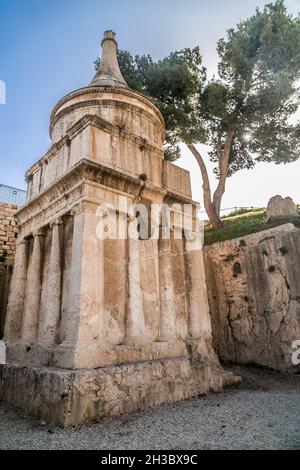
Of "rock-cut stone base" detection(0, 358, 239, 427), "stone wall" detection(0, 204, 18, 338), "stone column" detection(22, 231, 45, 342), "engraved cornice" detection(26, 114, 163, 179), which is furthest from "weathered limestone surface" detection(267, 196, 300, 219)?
"stone wall" detection(0, 204, 18, 338)

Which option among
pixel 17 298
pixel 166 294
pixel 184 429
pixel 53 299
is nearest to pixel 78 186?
pixel 53 299

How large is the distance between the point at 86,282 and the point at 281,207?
8.50m

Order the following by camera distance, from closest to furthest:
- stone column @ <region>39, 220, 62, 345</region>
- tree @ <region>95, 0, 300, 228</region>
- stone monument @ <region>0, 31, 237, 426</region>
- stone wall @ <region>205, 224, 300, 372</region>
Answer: stone monument @ <region>0, 31, 237, 426</region>, stone column @ <region>39, 220, 62, 345</region>, stone wall @ <region>205, 224, 300, 372</region>, tree @ <region>95, 0, 300, 228</region>

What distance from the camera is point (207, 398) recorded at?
230 inches

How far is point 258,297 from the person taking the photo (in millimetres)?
9008

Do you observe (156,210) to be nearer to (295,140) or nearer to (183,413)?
(183,413)

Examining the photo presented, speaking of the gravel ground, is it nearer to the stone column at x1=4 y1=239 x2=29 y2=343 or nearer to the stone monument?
the stone monument

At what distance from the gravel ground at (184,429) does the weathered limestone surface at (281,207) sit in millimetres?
6892

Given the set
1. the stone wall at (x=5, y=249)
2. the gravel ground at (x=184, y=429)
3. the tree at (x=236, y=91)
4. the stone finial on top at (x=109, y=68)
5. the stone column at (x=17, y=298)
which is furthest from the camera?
the tree at (x=236, y=91)

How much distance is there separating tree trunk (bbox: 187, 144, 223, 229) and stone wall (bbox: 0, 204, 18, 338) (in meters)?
8.32

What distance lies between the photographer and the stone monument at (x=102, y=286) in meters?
4.82

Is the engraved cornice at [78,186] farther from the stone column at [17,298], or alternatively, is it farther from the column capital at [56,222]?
the stone column at [17,298]

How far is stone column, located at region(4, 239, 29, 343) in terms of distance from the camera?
6984mm

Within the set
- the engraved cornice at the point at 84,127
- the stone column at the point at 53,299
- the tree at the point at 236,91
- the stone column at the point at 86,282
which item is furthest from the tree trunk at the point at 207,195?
the stone column at the point at 86,282
